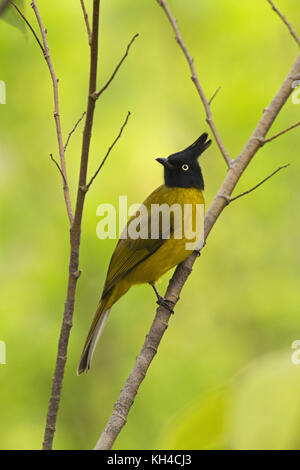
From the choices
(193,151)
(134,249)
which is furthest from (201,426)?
(193,151)

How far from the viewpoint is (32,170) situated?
691cm

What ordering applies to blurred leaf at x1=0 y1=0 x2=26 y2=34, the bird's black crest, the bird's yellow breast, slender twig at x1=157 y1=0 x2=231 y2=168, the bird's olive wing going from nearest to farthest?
blurred leaf at x1=0 y1=0 x2=26 y2=34 < slender twig at x1=157 y1=0 x2=231 y2=168 < the bird's yellow breast < the bird's olive wing < the bird's black crest

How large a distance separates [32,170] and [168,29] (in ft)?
8.72

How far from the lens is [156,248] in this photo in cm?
296

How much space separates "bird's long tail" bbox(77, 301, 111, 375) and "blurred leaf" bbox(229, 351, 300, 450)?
2.02 metres

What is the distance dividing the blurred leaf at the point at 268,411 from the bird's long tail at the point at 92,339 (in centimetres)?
202

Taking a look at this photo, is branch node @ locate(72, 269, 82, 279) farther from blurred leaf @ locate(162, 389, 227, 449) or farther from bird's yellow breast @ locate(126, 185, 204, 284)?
bird's yellow breast @ locate(126, 185, 204, 284)

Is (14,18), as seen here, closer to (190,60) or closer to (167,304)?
(190,60)

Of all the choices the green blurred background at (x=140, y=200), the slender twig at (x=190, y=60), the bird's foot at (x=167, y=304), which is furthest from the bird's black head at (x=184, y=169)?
the green blurred background at (x=140, y=200)

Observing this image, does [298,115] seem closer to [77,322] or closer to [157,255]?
[77,322]

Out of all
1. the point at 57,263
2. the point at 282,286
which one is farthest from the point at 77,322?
the point at 282,286

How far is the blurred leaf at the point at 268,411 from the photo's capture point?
0.51m

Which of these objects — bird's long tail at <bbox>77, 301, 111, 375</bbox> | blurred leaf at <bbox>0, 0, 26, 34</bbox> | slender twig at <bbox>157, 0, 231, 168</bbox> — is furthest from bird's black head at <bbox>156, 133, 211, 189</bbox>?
blurred leaf at <bbox>0, 0, 26, 34</bbox>

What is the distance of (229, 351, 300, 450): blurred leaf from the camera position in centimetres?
51
